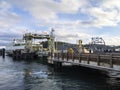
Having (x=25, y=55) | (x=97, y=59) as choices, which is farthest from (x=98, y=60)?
(x=25, y=55)

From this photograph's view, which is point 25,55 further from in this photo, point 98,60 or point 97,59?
point 98,60

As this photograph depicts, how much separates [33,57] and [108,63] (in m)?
67.5

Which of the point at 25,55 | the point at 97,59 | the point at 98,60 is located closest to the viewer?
the point at 98,60

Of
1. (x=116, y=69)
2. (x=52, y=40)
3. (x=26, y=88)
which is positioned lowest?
(x=26, y=88)

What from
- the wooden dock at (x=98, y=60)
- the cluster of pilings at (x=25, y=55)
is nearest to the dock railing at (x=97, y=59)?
the wooden dock at (x=98, y=60)

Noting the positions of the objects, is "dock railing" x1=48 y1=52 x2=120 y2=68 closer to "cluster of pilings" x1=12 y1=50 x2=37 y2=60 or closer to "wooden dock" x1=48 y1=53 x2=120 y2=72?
"wooden dock" x1=48 y1=53 x2=120 y2=72

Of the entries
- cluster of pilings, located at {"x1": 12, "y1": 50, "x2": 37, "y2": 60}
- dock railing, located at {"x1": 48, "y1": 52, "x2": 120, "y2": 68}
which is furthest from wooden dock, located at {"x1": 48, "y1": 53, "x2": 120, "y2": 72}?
cluster of pilings, located at {"x1": 12, "y1": 50, "x2": 37, "y2": 60}

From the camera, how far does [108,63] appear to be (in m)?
24.7

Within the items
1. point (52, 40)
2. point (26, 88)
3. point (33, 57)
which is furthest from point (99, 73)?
point (52, 40)

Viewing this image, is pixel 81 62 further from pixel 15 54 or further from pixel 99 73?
pixel 15 54

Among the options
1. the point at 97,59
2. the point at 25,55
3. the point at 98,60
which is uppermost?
the point at 25,55

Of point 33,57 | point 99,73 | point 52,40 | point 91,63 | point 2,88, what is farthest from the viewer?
point 52,40

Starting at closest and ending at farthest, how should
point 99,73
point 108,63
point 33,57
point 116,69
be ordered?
1. point 116,69
2. point 108,63
3. point 99,73
4. point 33,57

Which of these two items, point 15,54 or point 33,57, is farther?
point 15,54
